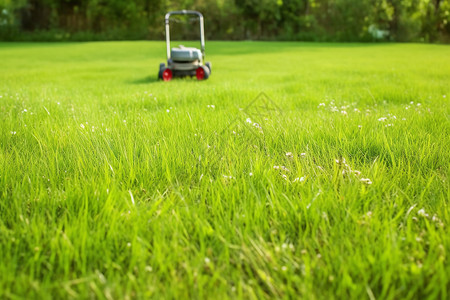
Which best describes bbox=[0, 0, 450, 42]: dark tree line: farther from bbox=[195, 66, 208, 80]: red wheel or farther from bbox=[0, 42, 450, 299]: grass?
bbox=[0, 42, 450, 299]: grass

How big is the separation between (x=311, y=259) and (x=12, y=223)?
1.15m

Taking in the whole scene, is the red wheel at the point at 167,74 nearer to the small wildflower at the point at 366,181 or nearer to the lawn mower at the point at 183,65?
the lawn mower at the point at 183,65

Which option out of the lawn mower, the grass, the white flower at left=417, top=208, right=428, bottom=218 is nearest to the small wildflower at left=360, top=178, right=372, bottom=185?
the grass

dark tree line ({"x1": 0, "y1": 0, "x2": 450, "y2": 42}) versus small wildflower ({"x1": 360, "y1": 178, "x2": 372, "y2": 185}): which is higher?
dark tree line ({"x1": 0, "y1": 0, "x2": 450, "y2": 42})

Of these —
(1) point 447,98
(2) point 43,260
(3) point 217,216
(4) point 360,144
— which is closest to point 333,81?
(1) point 447,98

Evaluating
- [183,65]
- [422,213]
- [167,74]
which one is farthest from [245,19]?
[422,213]

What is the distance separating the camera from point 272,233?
50.4 inches

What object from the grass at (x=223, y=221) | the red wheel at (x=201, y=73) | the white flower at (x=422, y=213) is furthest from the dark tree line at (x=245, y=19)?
the white flower at (x=422, y=213)

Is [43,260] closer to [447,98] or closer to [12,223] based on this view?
[12,223]

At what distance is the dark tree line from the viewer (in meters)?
37.2

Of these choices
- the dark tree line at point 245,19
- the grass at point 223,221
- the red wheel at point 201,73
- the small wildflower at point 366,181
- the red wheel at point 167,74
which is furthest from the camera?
the dark tree line at point 245,19

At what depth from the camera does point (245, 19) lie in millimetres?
43500

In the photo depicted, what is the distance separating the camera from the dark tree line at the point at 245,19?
3725 centimetres

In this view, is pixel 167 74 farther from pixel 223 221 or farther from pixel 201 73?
pixel 223 221
